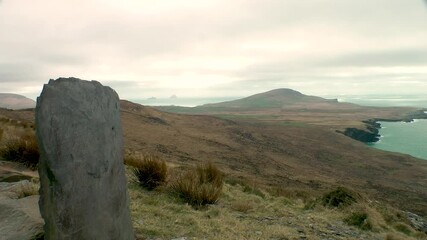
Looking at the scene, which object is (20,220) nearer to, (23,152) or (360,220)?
(23,152)

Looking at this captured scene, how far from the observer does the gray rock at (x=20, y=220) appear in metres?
4.63

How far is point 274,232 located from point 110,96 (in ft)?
12.7

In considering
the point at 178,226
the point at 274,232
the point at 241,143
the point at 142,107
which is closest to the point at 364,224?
the point at 274,232

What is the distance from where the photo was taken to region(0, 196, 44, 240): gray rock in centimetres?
463

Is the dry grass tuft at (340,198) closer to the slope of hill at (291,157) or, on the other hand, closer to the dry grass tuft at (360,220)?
the dry grass tuft at (360,220)

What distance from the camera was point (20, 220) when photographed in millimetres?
4922

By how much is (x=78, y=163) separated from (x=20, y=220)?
57.7 inches

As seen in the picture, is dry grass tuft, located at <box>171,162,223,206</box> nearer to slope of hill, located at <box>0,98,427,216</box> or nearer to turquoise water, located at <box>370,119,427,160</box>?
slope of hill, located at <box>0,98,427,216</box>

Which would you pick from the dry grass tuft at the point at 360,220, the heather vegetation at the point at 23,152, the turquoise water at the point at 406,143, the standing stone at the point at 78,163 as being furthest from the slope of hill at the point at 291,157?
the standing stone at the point at 78,163

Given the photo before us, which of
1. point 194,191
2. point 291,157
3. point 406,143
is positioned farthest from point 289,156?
point 406,143

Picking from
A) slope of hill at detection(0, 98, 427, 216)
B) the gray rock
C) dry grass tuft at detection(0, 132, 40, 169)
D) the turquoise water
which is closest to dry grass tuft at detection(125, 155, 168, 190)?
dry grass tuft at detection(0, 132, 40, 169)

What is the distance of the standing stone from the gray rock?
1.79ft

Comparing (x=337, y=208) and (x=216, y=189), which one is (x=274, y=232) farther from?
(x=337, y=208)

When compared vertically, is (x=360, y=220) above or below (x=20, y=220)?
below
